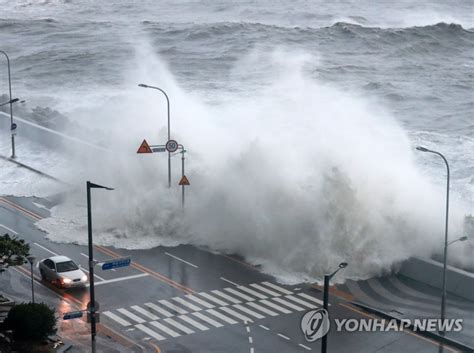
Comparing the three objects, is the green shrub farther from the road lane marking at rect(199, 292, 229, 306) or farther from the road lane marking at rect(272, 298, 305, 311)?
the road lane marking at rect(272, 298, 305, 311)

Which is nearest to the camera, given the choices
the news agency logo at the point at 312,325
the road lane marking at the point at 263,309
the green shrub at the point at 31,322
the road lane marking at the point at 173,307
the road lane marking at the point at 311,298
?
the green shrub at the point at 31,322

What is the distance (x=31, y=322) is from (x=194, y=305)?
285 inches

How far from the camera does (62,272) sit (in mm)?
38000

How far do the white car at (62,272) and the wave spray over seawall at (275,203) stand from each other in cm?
471

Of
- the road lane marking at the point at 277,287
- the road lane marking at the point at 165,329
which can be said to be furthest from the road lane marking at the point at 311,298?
the road lane marking at the point at 165,329

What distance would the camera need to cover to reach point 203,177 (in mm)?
47125

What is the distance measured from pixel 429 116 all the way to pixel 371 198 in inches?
1575

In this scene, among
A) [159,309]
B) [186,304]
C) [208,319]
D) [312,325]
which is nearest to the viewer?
[312,325]

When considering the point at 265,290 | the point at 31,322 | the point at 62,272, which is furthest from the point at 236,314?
the point at 62,272

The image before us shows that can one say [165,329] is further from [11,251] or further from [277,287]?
[11,251]

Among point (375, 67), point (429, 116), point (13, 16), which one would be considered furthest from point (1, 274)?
point (13, 16)

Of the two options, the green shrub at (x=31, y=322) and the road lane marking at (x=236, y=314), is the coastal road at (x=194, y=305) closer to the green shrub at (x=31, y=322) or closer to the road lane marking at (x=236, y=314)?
the road lane marking at (x=236, y=314)

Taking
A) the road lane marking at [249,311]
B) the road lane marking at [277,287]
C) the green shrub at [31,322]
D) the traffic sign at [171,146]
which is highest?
the traffic sign at [171,146]
